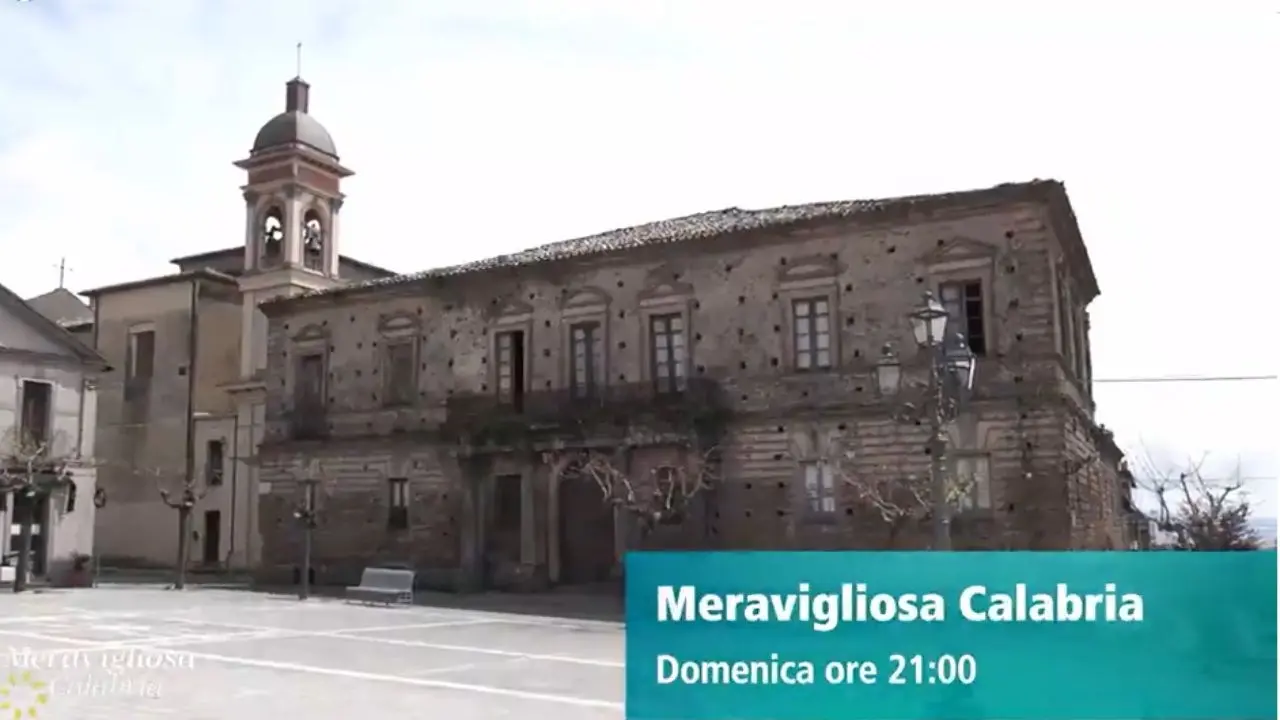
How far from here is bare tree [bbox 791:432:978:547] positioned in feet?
50.5

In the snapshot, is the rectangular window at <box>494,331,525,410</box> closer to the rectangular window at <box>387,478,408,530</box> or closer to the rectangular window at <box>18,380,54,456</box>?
the rectangular window at <box>387,478,408,530</box>

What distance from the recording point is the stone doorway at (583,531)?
19.3m

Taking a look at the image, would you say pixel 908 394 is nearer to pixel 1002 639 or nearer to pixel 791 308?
pixel 791 308

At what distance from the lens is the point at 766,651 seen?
6270 mm

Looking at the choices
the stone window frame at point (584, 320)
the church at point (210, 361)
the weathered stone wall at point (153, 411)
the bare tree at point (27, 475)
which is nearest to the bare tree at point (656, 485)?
the stone window frame at point (584, 320)

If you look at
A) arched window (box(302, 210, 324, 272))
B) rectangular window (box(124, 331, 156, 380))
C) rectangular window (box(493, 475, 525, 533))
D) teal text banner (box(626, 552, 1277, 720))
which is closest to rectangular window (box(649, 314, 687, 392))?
rectangular window (box(493, 475, 525, 533))

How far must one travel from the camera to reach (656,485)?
1808cm

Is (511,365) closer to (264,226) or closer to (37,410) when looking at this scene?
(37,410)

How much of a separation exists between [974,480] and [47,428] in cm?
1616

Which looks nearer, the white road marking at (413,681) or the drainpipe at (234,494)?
the white road marking at (413,681)

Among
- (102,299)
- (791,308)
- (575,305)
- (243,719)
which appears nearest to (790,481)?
(791,308)

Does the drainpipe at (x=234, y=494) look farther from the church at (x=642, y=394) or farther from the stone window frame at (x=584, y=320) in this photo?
the stone window frame at (x=584, y=320)

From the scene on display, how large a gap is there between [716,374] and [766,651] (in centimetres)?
1201

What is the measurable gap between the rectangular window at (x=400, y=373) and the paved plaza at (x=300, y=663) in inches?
234
